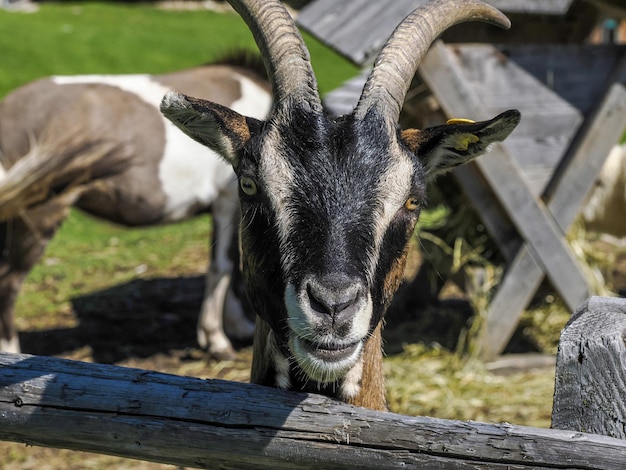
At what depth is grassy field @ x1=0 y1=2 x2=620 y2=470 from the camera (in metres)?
6.45

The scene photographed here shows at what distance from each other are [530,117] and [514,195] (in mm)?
590

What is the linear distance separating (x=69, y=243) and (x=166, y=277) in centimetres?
202

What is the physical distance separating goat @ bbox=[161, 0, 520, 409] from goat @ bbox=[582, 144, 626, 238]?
4.63 m

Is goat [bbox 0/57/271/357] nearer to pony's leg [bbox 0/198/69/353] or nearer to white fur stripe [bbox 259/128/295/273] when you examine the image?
pony's leg [bbox 0/198/69/353]

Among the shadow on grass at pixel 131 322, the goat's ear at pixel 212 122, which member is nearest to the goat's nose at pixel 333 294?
the goat's ear at pixel 212 122

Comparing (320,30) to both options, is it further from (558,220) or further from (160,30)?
(160,30)

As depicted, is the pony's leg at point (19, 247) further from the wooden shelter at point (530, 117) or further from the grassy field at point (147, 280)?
the wooden shelter at point (530, 117)

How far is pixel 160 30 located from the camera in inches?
955

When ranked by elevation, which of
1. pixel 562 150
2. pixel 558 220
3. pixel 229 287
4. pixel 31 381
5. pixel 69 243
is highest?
pixel 31 381

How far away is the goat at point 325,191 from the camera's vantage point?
8.71 feet

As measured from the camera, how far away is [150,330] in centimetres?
854

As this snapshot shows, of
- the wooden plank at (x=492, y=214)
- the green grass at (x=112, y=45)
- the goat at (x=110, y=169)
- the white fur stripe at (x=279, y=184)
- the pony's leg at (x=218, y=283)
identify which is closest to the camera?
the white fur stripe at (x=279, y=184)

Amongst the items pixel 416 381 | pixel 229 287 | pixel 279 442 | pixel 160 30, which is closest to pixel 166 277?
pixel 229 287

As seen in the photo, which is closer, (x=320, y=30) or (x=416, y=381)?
(x=320, y=30)
